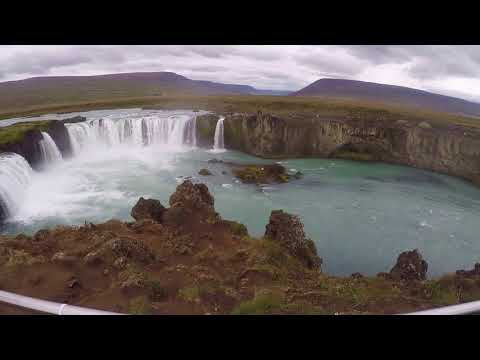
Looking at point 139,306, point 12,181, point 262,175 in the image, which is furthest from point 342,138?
point 139,306

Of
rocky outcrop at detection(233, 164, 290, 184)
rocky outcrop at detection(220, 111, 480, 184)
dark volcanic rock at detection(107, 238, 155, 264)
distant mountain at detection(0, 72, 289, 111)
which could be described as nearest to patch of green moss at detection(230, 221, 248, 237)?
dark volcanic rock at detection(107, 238, 155, 264)

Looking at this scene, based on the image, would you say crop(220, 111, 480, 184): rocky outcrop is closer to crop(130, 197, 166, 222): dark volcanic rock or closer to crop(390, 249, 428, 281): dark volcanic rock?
crop(130, 197, 166, 222): dark volcanic rock

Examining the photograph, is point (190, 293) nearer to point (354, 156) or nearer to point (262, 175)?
point (262, 175)

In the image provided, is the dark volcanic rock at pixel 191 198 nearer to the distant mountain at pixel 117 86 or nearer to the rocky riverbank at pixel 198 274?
the rocky riverbank at pixel 198 274

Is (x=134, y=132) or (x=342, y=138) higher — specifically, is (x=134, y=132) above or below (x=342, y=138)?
below

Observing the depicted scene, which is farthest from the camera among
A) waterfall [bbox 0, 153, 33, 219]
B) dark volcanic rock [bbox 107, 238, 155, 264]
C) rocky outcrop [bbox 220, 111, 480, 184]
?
rocky outcrop [bbox 220, 111, 480, 184]
